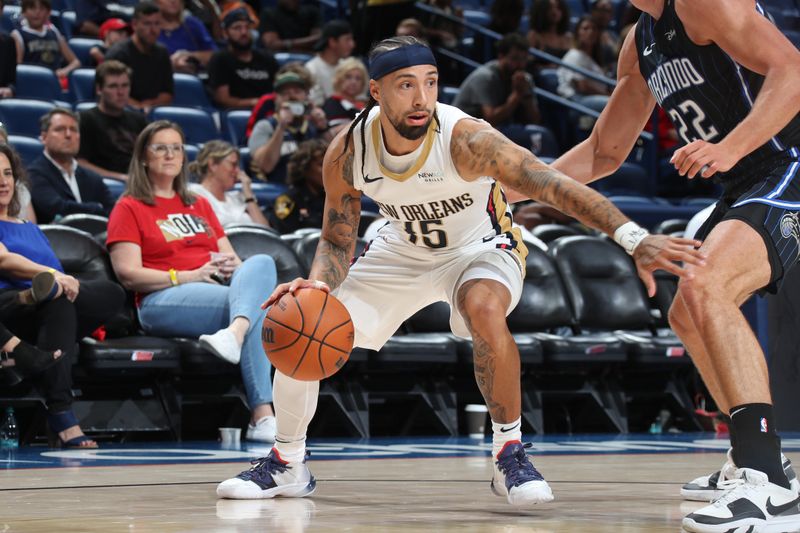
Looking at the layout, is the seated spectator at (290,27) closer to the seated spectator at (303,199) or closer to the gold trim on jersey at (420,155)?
the seated spectator at (303,199)

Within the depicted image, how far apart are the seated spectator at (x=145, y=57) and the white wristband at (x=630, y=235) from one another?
7050 millimetres

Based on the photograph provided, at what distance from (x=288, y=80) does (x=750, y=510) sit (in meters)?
6.69

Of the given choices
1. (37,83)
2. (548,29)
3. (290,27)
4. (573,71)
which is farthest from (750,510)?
(548,29)

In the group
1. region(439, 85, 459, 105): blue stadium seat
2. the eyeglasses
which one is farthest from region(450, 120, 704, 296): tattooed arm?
region(439, 85, 459, 105): blue stadium seat

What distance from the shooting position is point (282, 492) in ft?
13.9

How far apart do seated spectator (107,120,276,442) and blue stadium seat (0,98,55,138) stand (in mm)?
2413

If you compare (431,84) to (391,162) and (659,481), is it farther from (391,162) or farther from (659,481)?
(659,481)

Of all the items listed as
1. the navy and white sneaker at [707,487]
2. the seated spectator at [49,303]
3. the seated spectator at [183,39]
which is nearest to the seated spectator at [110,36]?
the seated spectator at [183,39]

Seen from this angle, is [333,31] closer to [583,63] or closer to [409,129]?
[583,63]

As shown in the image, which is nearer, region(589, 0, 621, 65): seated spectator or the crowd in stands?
the crowd in stands

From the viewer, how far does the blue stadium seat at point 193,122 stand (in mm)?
9859

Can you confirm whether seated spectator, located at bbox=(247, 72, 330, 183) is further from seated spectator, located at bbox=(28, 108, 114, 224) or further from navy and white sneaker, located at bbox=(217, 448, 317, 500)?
navy and white sneaker, located at bbox=(217, 448, 317, 500)

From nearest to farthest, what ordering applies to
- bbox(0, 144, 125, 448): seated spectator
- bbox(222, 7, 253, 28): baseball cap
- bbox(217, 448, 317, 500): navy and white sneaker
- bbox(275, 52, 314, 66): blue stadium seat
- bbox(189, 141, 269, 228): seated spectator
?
bbox(217, 448, 317, 500): navy and white sneaker → bbox(0, 144, 125, 448): seated spectator → bbox(189, 141, 269, 228): seated spectator → bbox(222, 7, 253, 28): baseball cap → bbox(275, 52, 314, 66): blue stadium seat

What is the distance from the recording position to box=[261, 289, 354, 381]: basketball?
12.8 feet
